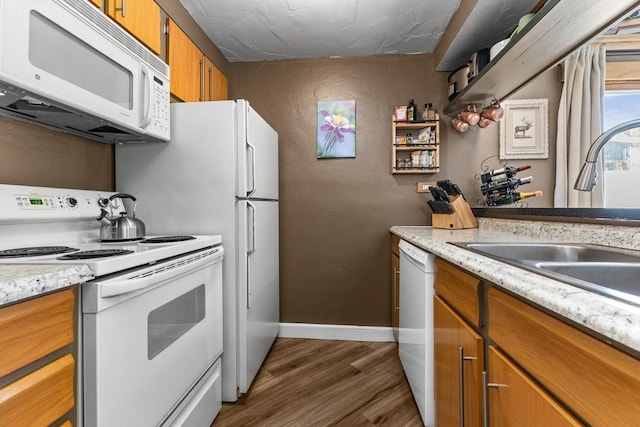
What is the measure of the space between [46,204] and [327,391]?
5.43 ft

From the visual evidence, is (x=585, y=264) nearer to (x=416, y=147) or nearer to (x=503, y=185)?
(x=503, y=185)

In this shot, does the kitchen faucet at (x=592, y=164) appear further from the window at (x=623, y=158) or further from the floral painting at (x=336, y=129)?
the floral painting at (x=336, y=129)

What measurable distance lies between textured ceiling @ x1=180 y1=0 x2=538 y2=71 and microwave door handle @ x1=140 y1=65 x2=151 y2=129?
32.9 inches

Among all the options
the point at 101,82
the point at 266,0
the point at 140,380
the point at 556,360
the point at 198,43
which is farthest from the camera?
the point at 198,43

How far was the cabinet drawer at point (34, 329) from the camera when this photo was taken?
0.60 metres

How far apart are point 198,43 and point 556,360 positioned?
2518mm

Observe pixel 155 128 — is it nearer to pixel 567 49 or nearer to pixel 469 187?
pixel 567 49

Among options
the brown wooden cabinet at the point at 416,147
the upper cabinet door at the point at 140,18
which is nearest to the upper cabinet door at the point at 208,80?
the upper cabinet door at the point at 140,18

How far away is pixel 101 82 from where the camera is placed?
121 cm

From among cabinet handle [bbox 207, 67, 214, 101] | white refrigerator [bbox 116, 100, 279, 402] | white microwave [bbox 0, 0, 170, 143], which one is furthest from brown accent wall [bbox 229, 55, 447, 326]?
white microwave [bbox 0, 0, 170, 143]

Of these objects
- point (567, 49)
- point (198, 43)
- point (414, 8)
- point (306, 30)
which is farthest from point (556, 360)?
point (198, 43)

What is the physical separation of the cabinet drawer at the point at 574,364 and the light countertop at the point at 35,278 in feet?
3.30

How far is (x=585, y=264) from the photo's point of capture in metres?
0.93

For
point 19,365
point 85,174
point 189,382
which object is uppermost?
point 85,174
